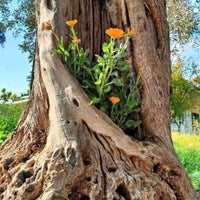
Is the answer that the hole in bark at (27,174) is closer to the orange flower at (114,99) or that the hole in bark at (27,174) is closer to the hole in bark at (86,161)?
the hole in bark at (86,161)

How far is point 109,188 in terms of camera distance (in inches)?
129

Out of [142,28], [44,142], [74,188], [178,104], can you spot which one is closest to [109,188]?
[74,188]

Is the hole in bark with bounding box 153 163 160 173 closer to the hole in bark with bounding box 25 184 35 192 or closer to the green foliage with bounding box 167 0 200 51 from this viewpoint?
the hole in bark with bounding box 25 184 35 192

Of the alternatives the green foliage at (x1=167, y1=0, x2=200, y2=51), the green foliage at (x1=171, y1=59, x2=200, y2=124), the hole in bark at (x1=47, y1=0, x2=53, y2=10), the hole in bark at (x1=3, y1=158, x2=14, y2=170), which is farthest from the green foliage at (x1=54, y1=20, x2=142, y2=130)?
the green foliage at (x1=171, y1=59, x2=200, y2=124)

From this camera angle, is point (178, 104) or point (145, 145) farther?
point (178, 104)

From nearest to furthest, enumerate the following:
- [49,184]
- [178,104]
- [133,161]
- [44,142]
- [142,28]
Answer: [49,184] → [133,161] → [44,142] → [142,28] → [178,104]

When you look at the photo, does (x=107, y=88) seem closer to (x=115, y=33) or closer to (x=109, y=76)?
(x=109, y=76)

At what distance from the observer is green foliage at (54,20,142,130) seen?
3.70 m

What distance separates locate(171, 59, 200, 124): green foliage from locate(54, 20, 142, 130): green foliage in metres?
19.4

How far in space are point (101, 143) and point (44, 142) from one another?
0.46 meters

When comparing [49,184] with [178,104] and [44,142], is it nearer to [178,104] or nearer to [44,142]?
[44,142]

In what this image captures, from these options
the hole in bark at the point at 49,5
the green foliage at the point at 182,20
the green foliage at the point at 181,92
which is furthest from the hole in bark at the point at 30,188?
the green foliage at the point at 181,92

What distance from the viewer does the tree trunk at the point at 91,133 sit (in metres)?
3.28

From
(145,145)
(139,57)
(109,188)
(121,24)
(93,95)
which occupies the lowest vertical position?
(109,188)
